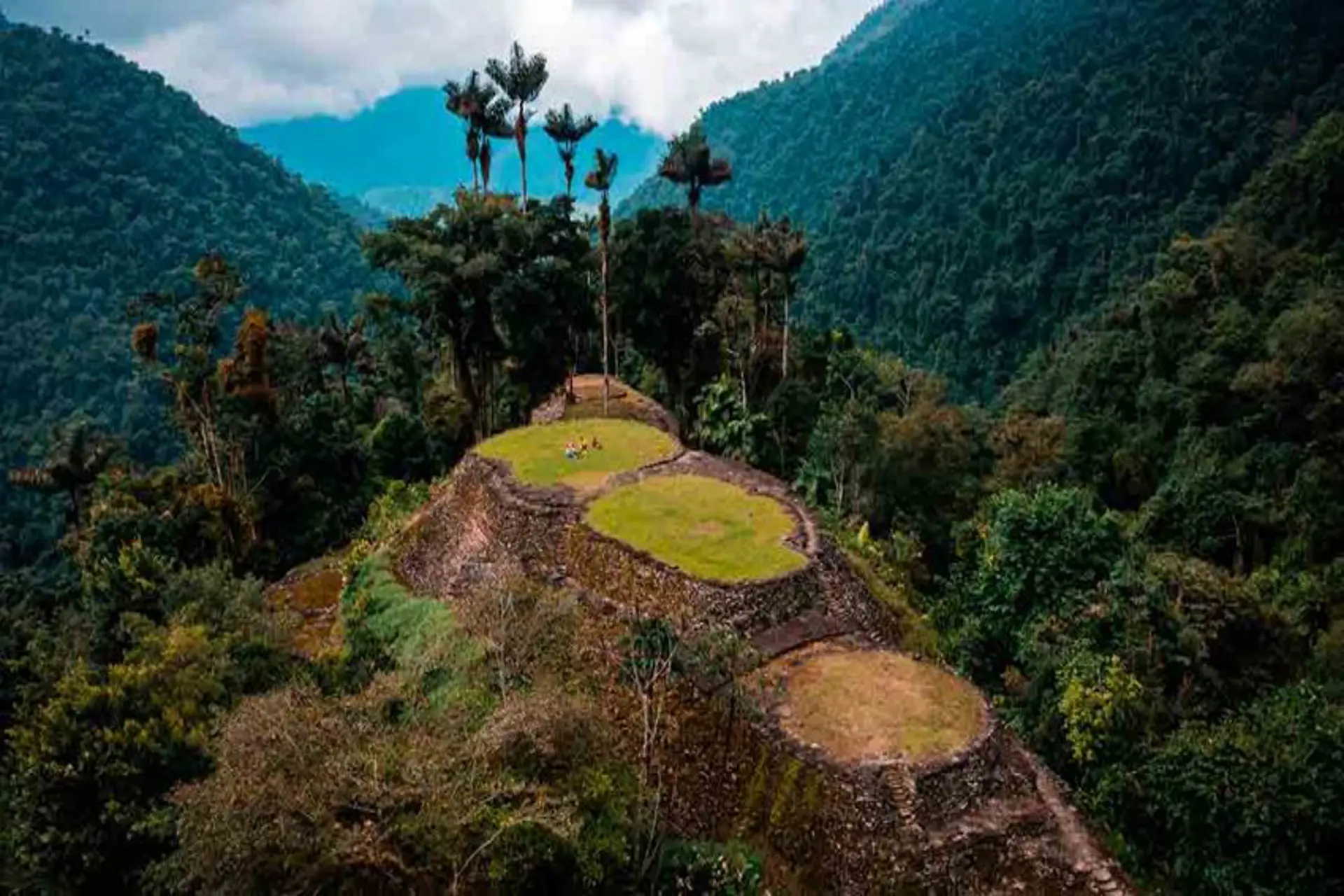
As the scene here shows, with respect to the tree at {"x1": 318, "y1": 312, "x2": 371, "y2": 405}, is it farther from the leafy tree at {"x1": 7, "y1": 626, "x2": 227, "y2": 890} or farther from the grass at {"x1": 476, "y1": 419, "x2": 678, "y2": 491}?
the leafy tree at {"x1": 7, "y1": 626, "x2": 227, "y2": 890}

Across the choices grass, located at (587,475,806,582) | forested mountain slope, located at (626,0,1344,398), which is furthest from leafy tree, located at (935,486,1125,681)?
forested mountain slope, located at (626,0,1344,398)

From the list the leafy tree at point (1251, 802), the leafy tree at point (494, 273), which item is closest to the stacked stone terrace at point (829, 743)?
the leafy tree at point (1251, 802)

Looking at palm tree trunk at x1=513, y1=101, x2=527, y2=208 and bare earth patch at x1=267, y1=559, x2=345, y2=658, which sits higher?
palm tree trunk at x1=513, y1=101, x2=527, y2=208

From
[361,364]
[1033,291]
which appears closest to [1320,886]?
[361,364]

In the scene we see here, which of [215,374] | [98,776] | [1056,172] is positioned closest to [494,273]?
[215,374]

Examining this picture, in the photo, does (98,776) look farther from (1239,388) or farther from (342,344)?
(1239,388)

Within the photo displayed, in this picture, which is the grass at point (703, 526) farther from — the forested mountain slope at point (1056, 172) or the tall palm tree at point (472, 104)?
the forested mountain slope at point (1056, 172)
